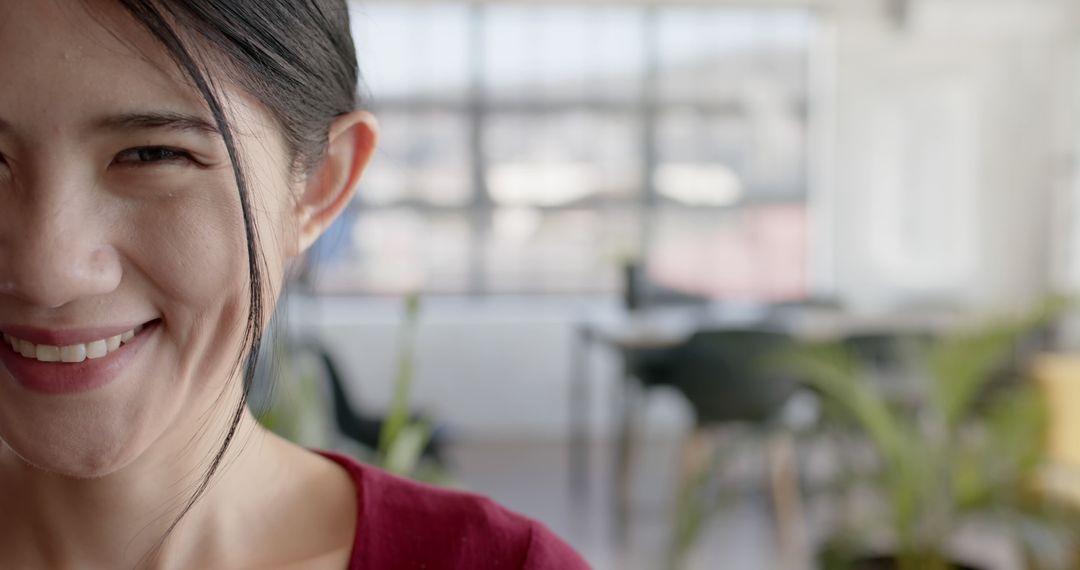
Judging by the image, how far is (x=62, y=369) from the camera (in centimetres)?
69

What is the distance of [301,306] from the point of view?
5.81 metres

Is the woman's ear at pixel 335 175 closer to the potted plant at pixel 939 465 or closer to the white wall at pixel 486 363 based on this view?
the potted plant at pixel 939 465

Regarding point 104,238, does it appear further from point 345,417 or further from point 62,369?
point 345,417

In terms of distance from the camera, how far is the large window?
6.58 meters

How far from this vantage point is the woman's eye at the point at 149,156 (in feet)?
2.28

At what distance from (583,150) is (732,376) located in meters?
2.61

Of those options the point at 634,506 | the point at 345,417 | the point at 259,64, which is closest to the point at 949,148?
the point at 634,506

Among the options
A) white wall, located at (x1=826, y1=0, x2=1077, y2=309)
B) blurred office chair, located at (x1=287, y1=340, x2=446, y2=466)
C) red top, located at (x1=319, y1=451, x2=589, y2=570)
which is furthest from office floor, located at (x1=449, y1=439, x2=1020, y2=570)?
red top, located at (x1=319, y1=451, x2=589, y2=570)

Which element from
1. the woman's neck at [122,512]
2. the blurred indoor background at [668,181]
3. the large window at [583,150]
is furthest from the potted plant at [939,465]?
the large window at [583,150]

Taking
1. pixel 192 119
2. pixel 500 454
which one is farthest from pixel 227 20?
pixel 500 454

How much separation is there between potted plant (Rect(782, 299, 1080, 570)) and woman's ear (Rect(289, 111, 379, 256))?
75.6 inches

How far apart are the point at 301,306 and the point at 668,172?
232 centimetres

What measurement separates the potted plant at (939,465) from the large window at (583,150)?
12.5 ft

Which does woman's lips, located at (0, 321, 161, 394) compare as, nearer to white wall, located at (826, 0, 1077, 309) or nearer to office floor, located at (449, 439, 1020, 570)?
office floor, located at (449, 439, 1020, 570)
